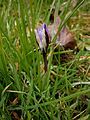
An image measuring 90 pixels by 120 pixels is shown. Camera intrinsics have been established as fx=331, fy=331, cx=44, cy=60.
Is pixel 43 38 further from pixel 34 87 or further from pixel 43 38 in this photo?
pixel 34 87

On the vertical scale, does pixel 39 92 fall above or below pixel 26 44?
below

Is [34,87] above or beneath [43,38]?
beneath

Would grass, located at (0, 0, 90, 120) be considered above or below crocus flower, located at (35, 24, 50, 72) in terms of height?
below

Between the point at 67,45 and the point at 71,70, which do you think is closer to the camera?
the point at 71,70

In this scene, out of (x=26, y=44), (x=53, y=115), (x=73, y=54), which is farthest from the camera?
(x=73, y=54)

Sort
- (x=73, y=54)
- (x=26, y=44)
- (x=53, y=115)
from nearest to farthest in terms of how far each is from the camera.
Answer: (x=53, y=115)
(x=26, y=44)
(x=73, y=54)

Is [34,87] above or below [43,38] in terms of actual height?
below

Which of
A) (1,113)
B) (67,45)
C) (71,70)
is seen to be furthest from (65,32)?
(1,113)

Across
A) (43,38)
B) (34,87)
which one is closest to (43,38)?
(43,38)

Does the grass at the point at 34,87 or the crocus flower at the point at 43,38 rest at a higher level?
the crocus flower at the point at 43,38

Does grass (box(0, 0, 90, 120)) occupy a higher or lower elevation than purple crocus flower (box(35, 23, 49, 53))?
lower

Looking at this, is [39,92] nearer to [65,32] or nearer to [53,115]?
[53,115]
